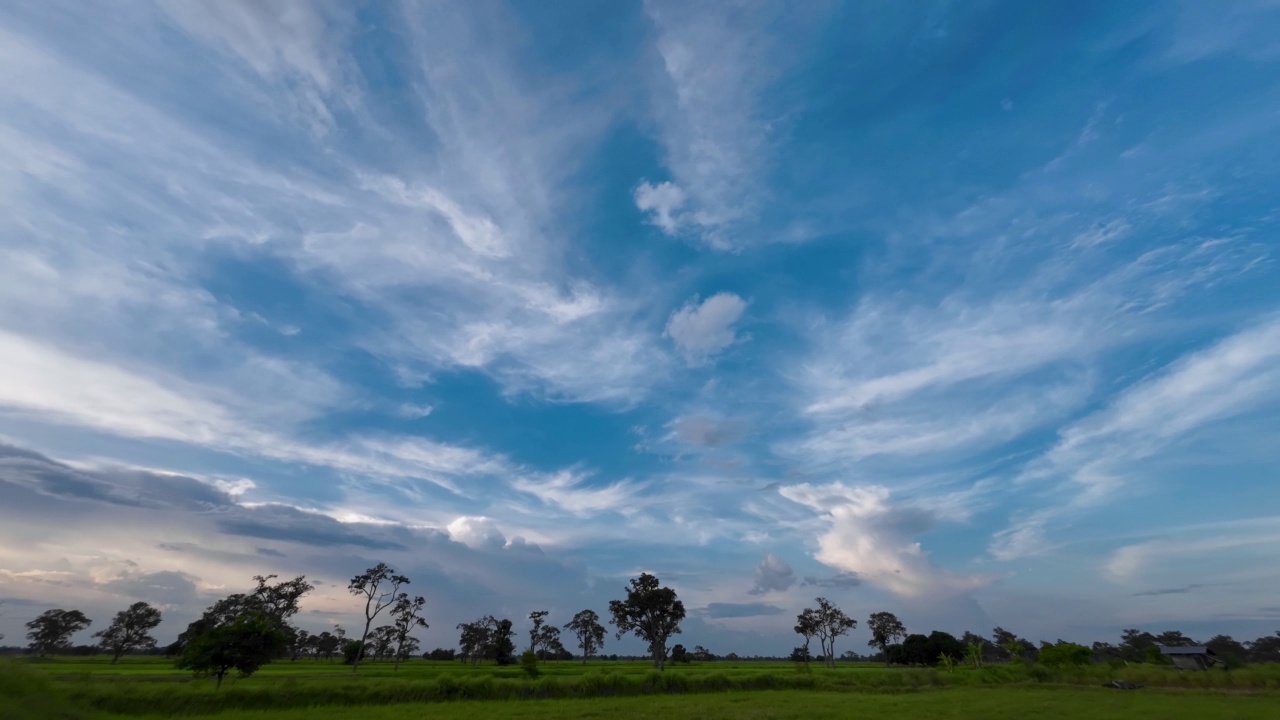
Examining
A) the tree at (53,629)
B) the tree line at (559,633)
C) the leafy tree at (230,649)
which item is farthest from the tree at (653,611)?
the tree at (53,629)

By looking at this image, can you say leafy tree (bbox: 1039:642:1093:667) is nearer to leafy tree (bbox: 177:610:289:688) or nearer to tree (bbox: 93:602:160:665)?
leafy tree (bbox: 177:610:289:688)

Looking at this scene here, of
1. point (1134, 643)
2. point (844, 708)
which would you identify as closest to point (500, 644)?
point (844, 708)

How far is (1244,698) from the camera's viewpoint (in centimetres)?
3738

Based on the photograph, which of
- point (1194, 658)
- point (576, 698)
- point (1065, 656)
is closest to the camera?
point (576, 698)

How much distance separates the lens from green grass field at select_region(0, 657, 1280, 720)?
86.6 feet

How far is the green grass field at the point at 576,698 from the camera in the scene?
26391mm

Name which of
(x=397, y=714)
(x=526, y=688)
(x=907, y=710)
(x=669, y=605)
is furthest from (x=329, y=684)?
(x=669, y=605)

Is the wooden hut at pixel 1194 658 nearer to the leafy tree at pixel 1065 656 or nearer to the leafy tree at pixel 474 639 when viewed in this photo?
the leafy tree at pixel 1065 656

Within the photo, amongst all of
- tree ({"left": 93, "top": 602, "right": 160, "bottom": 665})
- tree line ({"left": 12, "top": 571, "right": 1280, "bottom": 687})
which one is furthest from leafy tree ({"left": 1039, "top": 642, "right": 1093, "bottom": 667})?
tree ({"left": 93, "top": 602, "right": 160, "bottom": 665})

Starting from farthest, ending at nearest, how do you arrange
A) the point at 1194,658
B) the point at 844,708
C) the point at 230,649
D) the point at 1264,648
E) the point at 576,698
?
the point at 1264,648 < the point at 1194,658 < the point at 576,698 < the point at 844,708 < the point at 230,649

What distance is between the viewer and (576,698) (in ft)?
128

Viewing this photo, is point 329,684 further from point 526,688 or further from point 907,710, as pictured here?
point 907,710

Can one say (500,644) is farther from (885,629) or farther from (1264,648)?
(1264,648)

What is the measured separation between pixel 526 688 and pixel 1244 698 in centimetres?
5056
